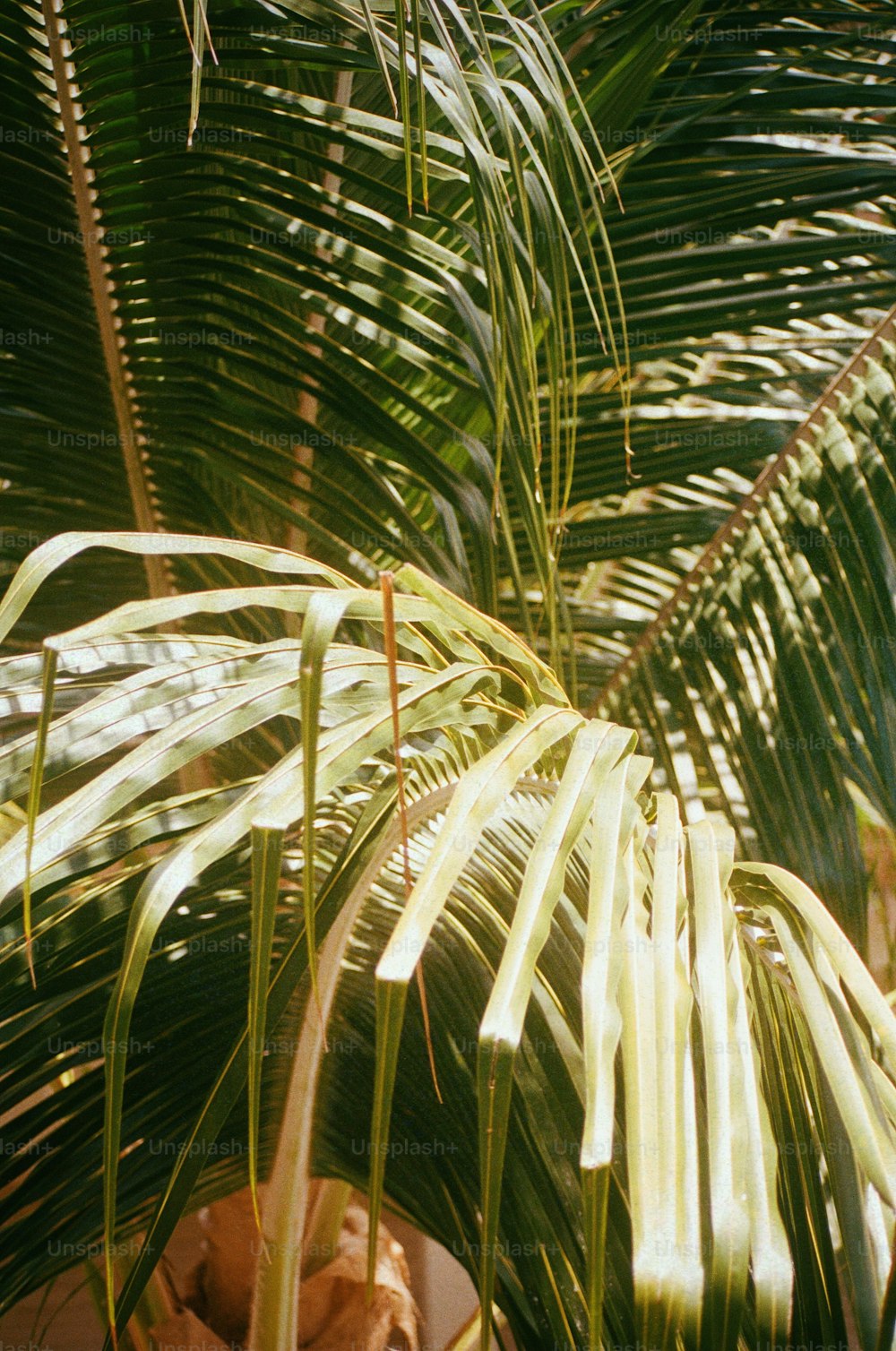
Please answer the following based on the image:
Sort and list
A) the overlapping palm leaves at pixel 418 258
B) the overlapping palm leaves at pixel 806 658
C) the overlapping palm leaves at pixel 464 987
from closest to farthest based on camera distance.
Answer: the overlapping palm leaves at pixel 464 987 → the overlapping palm leaves at pixel 418 258 → the overlapping palm leaves at pixel 806 658

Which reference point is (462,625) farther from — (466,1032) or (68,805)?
(466,1032)

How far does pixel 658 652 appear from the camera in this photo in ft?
3.57

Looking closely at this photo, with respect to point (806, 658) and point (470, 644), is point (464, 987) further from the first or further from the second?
point (806, 658)

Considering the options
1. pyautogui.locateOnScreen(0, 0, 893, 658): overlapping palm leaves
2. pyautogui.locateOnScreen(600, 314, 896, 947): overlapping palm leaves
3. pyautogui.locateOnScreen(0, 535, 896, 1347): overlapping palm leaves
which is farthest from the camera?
pyautogui.locateOnScreen(600, 314, 896, 947): overlapping palm leaves

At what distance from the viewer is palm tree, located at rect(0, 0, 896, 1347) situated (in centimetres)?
33

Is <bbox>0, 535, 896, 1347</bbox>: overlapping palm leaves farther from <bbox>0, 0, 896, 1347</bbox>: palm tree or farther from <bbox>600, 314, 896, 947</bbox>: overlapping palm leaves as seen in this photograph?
<bbox>600, 314, 896, 947</bbox>: overlapping palm leaves

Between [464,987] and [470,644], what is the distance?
0.96 ft

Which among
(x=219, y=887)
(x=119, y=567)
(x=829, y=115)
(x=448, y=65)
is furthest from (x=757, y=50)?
(x=219, y=887)

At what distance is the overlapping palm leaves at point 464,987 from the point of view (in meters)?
0.28

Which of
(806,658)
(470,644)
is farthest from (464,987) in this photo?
(806,658)

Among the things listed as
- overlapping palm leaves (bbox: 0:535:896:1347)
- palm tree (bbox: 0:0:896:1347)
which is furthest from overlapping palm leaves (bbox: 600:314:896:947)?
overlapping palm leaves (bbox: 0:535:896:1347)

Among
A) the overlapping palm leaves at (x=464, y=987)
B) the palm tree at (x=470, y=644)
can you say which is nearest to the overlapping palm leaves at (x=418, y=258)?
the palm tree at (x=470, y=644)

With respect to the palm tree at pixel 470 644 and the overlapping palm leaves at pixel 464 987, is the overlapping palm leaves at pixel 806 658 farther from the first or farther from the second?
the overlapping palm leaves at pixel 464 987

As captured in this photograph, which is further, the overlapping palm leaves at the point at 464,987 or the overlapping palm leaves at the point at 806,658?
the overlapping palm leaves at the point at 806,658
